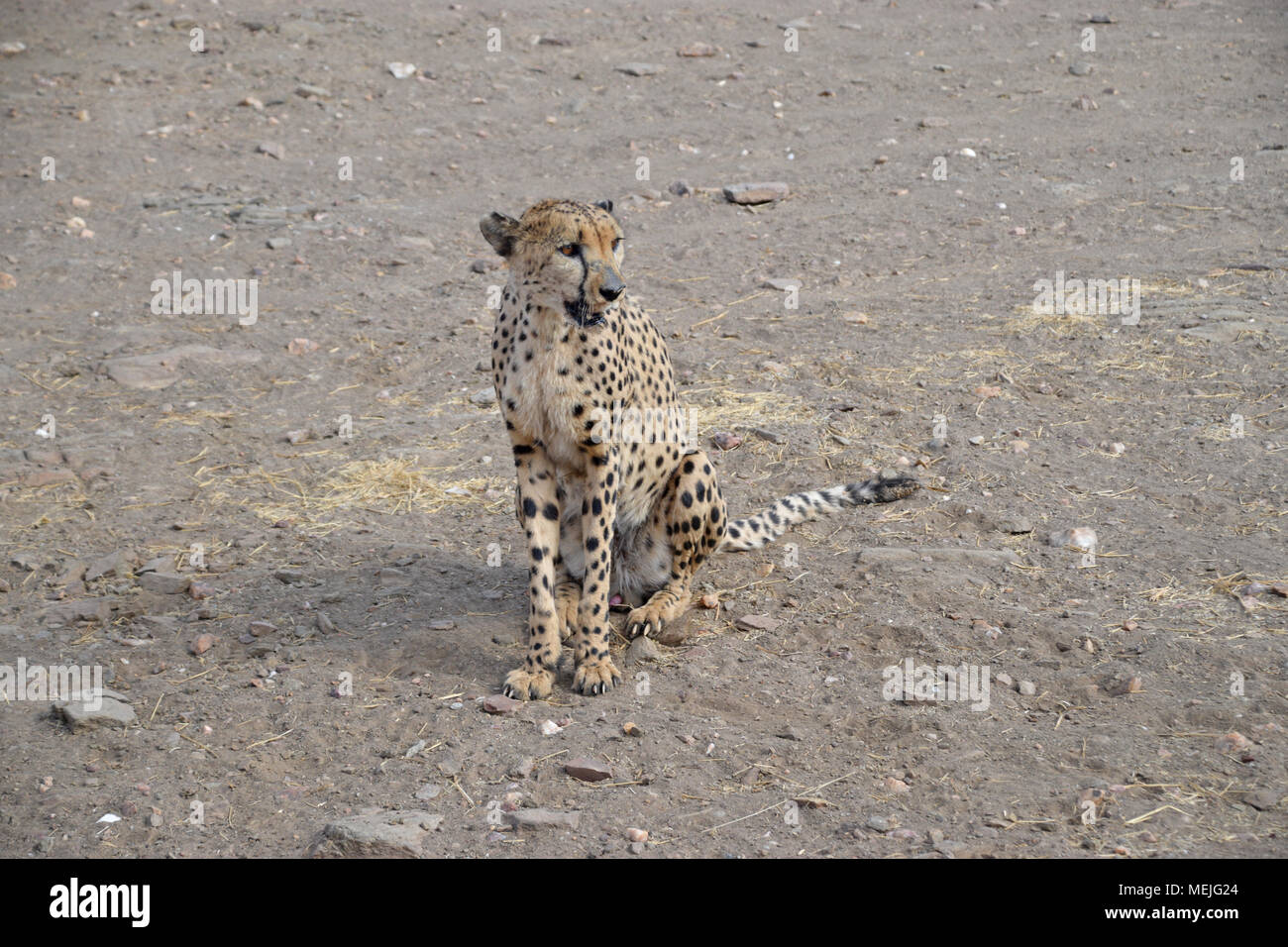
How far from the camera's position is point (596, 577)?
14.5ft

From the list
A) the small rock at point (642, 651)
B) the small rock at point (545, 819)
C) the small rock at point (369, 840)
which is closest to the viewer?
the small rock at point (369, 840)

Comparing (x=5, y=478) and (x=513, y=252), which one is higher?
(x=513, y=252)

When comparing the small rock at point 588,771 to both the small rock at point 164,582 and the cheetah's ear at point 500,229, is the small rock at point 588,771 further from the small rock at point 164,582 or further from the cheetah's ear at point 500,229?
the small rock at point 164,582

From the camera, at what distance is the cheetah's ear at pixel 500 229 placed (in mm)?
4141

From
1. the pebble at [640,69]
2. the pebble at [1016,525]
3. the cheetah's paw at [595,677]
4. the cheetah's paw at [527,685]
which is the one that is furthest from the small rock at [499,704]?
the pebble at [640,69]

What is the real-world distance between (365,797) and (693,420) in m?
2.92

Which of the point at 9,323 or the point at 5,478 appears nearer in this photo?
the point at 5,478

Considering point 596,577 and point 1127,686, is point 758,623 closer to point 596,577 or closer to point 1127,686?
point 596,577

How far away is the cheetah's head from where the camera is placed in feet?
13.1

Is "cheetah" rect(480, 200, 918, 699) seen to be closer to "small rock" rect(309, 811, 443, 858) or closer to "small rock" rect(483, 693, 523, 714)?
"small rock" rect(483, 693, 523, 714)

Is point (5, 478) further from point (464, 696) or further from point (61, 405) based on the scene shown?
point (464, 696)

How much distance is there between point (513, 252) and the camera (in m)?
4.18

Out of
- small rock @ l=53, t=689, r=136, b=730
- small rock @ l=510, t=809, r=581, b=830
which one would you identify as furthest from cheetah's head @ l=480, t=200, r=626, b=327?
small rock @ l=53, t=689, r=136, b=730

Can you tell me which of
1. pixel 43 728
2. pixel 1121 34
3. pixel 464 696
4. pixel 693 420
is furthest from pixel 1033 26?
pixel 43 728
